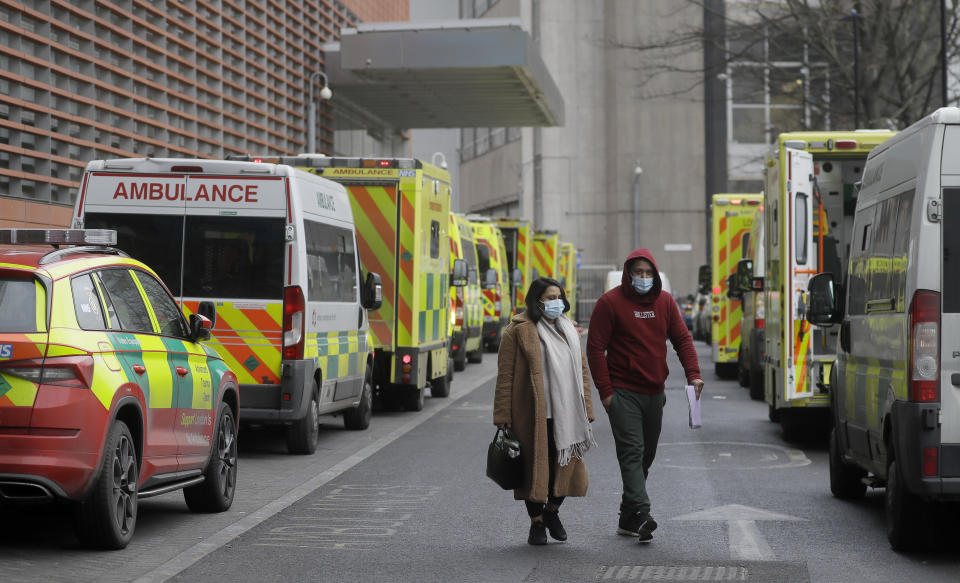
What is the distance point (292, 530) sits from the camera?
9.52 m

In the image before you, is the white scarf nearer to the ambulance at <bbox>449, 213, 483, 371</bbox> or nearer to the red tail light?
the red tail light

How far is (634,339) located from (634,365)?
17 centimetres

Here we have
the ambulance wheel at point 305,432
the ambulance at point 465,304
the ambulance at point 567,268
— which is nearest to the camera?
the ambulance wheel at point 305,432

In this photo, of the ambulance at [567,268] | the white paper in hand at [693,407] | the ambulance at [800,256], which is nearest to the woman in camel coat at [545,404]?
the white paper in hand at [693,407]

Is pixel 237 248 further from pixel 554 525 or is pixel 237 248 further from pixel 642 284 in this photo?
pixel 554 525

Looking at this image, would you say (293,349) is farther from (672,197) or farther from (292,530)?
(672,197)

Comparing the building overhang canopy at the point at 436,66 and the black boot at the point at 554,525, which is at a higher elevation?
the building overhang canopy at the point at 436,66

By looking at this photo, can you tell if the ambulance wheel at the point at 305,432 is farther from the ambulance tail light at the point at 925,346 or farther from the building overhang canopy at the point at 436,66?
the building overhang canopy at the point at 436,66

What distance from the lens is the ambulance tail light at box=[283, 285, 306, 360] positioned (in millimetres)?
13125

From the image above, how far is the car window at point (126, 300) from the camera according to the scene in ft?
28.7

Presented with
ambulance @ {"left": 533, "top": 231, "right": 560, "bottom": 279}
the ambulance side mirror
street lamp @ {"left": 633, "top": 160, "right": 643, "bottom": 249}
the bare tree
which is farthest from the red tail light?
street lamp @ {"left": 633, "top": 160, "right": 643, "bottom": 249}

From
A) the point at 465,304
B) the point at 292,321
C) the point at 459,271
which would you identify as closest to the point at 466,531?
the point at 292,321

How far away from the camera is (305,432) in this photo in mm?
13562

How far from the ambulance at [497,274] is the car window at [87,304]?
897 inches
